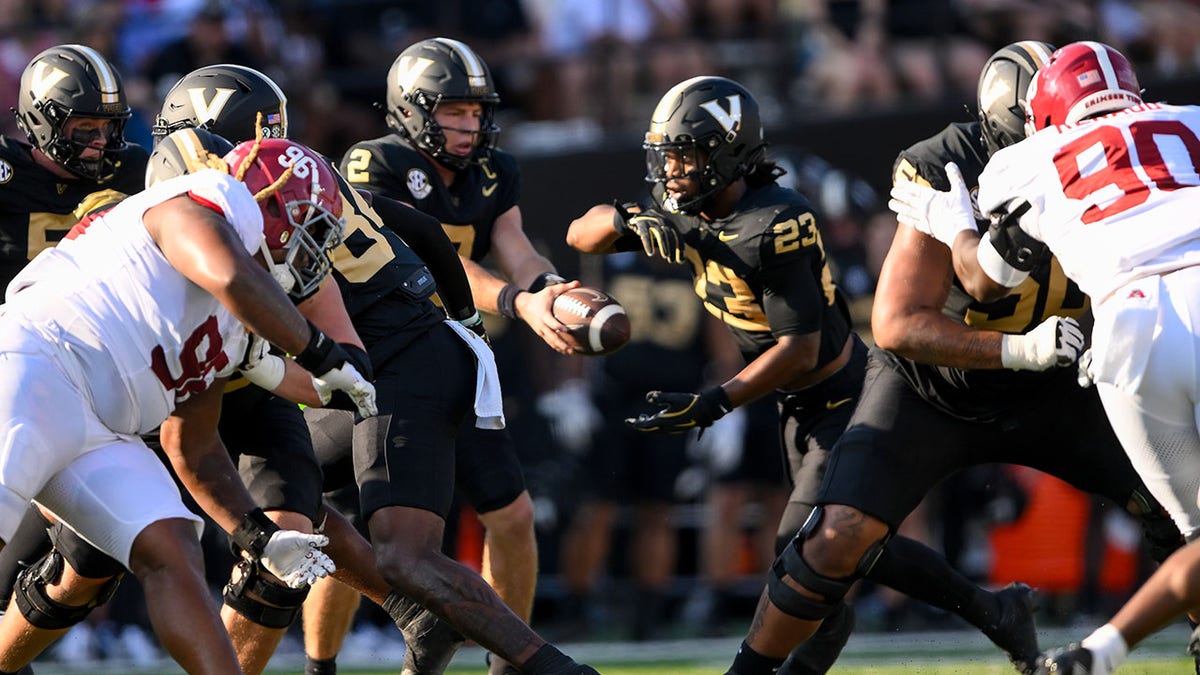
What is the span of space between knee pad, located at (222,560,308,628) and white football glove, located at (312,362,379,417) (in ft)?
2.65

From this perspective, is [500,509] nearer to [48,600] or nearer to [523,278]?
[523,278]

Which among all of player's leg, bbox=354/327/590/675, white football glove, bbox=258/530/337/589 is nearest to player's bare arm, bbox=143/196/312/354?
white football glove, bbox=258/530/337/589

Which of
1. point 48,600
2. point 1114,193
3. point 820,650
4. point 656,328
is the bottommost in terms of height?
point 656,328

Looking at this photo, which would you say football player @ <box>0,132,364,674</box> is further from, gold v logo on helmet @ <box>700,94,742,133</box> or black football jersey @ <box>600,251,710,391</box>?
black football jersey @ <box>600,251,710,391</box>

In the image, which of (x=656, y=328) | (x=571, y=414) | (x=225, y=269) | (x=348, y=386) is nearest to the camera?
(x=225, y=269)

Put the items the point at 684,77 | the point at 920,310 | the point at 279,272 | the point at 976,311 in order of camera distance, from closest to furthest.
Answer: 1. the point at 279,272
2. the point at 920,310
3. the point at 976,311
4. the point at 684,77

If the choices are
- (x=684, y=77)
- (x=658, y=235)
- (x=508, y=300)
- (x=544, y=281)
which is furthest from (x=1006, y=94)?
(x=684, y=77)

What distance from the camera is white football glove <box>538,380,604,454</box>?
9375 millimetres

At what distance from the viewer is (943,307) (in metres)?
5.00

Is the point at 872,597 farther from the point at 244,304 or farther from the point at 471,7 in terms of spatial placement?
the point at 244,304

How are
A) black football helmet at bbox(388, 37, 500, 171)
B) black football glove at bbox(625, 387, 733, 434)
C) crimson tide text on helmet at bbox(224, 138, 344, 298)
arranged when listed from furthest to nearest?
black football helmet at bbox(388, 37, 500, 171)
black football glove at bbox(625, 387, 733, 434)
crimson tide text on helmet at bbox(224, 138, 344, 298)

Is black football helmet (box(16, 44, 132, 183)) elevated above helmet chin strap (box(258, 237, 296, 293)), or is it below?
below

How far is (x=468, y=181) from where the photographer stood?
20.1 feet

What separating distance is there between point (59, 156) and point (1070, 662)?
3.64 metres
